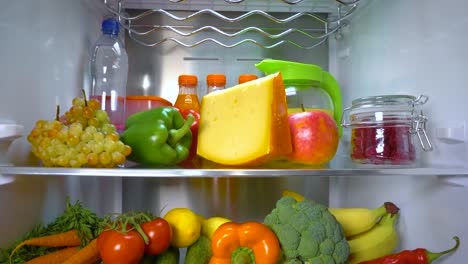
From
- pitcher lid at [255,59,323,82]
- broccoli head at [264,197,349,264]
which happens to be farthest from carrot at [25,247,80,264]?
pitcher lid at [255,59,323,82]

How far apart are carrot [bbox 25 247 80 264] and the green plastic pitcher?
0.63 meters

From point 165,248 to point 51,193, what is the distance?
1.08 ft

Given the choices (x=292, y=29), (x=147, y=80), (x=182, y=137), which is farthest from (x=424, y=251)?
(x=147, y=80)

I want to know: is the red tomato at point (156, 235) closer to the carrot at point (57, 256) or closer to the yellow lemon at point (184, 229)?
the yellow lemon at point (184, 229)

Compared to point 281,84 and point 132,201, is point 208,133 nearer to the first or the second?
point 281,84

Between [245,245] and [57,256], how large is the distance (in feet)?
1.33

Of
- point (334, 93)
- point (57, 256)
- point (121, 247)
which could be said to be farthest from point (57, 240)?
point (334, 93)

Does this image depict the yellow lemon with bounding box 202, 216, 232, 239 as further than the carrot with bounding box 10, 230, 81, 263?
Yes

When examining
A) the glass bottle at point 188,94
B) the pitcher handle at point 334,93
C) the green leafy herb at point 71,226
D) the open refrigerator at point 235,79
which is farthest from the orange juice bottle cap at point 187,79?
the green leafy herb at point 71,226

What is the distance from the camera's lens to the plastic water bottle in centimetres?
112

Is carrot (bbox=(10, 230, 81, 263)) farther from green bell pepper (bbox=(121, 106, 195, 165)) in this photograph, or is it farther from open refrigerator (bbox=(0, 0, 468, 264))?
green bell pepper (bbox=(121, 106, 195, 165))

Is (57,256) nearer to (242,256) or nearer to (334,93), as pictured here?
(242,256)

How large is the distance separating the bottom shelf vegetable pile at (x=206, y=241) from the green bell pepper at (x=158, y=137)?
142 mm

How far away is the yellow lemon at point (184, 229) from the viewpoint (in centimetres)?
90
